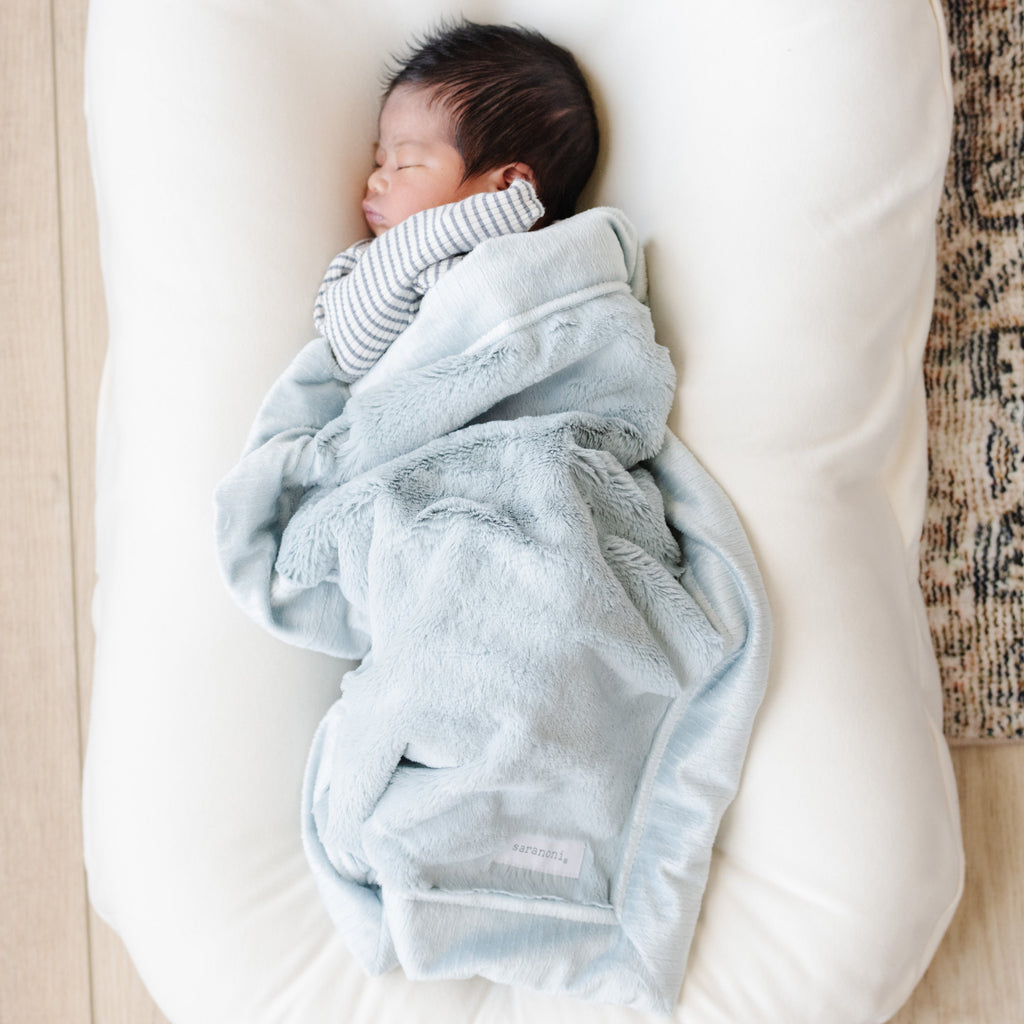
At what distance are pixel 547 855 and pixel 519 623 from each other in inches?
8.2

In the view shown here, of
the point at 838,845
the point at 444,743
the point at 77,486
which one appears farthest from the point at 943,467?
the point at 77,486

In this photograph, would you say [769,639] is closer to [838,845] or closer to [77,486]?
[838,845]

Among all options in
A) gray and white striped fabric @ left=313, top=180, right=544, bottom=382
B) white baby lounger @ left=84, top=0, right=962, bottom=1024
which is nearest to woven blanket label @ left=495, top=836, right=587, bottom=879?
white baby lounger @ left=84, top=0, right=962, bottom=1024

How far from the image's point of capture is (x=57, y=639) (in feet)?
3.81

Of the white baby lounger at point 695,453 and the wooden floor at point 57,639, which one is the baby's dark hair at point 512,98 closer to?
the white baby lounger at point 695,453

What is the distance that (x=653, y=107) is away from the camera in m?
0.93

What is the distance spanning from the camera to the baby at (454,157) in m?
0.85

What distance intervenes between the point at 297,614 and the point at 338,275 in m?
0.32

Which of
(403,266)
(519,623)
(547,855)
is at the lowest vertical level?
(547,855)

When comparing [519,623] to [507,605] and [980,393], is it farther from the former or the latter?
[980,393]

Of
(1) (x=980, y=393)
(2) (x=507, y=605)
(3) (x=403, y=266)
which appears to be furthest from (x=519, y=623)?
(1) (x=980, y=393)

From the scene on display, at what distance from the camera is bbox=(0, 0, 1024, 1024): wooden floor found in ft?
3.48

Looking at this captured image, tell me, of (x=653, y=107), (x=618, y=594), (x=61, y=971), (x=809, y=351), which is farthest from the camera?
(x=61, y=971)

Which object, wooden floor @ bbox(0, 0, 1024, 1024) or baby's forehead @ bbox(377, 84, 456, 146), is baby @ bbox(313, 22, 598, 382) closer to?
baby's forehead @ bbox(377, 84, 456, 146)
